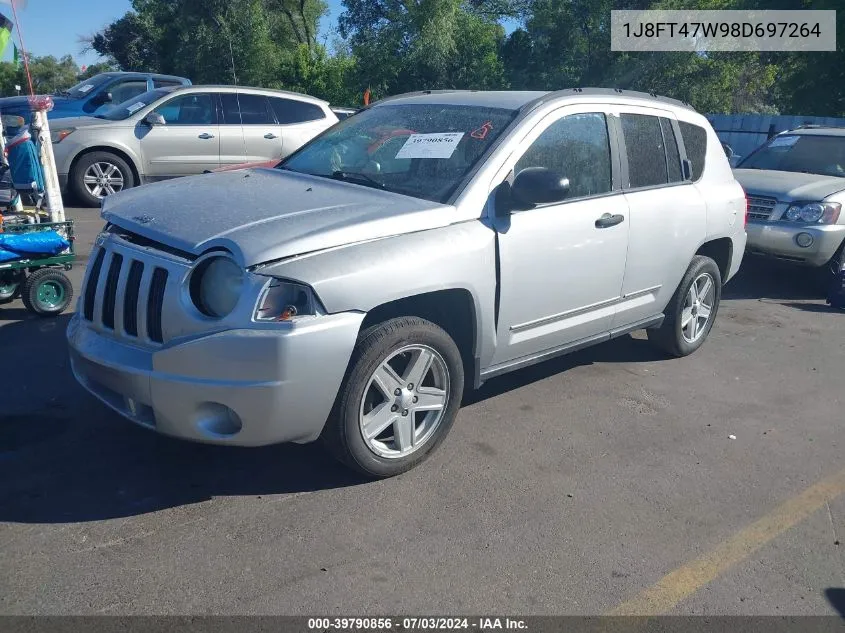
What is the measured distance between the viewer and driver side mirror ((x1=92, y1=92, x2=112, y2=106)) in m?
13.8

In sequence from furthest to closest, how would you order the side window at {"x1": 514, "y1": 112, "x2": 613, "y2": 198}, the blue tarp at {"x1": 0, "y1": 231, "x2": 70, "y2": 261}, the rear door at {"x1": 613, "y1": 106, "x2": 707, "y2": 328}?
the blue tarp at {"x1": 0, "y1": 231, "x2": 70, "y2": 261}
the rear door at {"x1": 613, "y1": 106, "x2": 707, "y2": 328}
the side window at {"x1": 514, "y1": 112, "x2": 613, "y2": 198}

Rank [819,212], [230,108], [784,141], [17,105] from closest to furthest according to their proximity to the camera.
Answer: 1. [819,212]
2. [784,141]
3. [230,108]
4. [17,105]

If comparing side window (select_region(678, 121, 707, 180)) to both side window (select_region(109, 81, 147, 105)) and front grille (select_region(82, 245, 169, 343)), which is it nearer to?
front grille (select_region(82, 245, 169, 343))

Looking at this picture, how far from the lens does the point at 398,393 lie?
12.4 ft

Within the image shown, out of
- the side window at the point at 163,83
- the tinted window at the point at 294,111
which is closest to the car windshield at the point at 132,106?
the tinted window at the point at 294,111

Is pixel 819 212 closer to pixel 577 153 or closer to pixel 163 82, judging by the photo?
pixel 577 153

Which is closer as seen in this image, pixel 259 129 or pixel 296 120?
pixel 259 129

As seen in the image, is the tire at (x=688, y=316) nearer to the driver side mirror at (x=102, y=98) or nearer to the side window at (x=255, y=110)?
the side window at (x=255, y=110)

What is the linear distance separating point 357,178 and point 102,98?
36.9 feet

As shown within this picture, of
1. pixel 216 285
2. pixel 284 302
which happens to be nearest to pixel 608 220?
pixel 284 302

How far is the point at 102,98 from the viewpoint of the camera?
13.9m

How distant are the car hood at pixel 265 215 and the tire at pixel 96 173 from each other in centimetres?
711

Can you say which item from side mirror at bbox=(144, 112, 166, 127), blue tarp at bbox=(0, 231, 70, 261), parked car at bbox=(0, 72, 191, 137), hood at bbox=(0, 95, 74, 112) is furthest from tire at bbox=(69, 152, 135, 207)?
blue tarp at bbox=(0, 231, 70, 261)

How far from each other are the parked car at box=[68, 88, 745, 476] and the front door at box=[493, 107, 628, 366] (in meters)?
0.01
